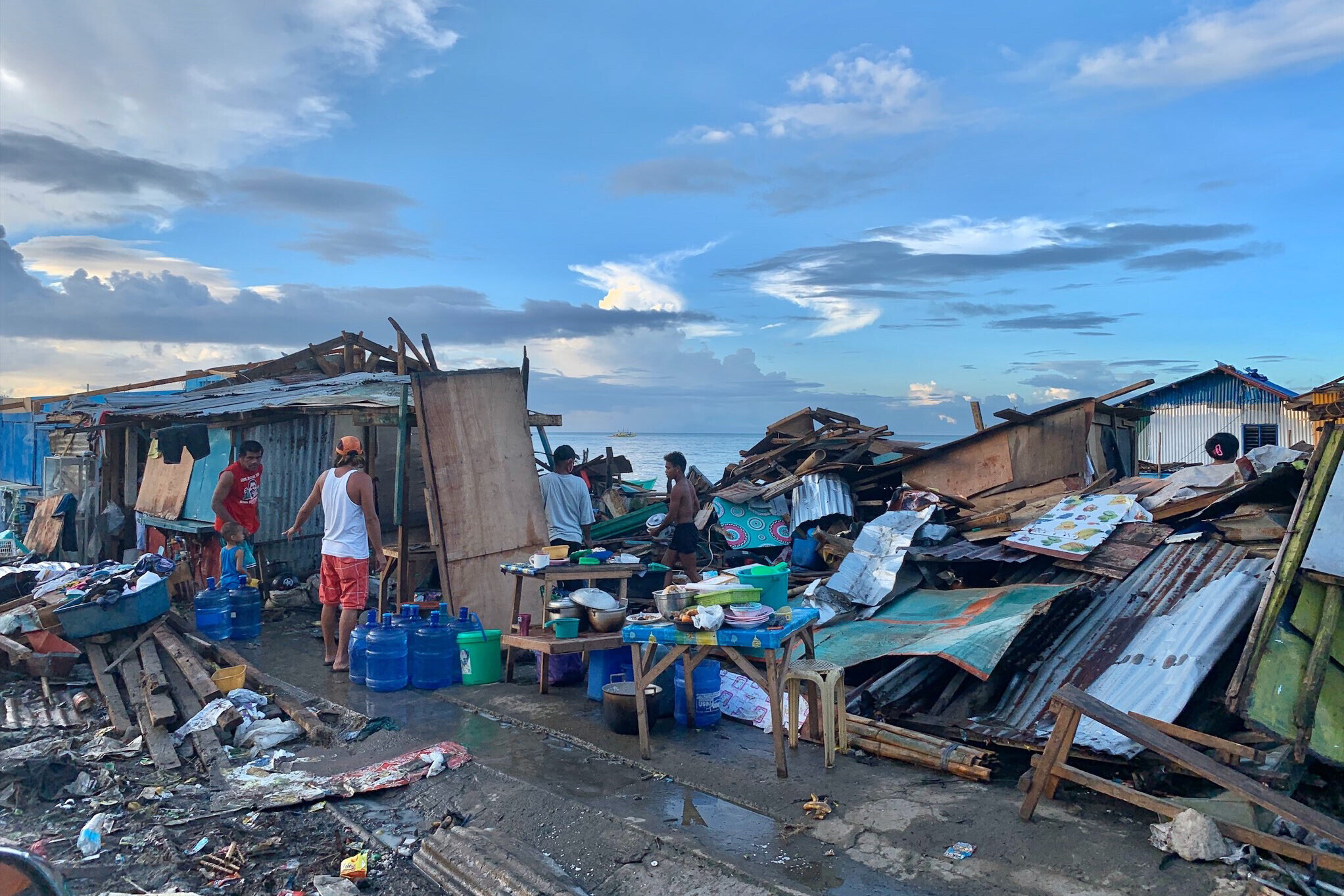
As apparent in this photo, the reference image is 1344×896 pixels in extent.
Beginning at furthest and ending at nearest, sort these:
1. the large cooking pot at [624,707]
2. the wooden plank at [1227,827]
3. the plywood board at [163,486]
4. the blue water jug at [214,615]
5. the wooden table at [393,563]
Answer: the plywood board at [163,486] < the blue water jug at [214,615] < the wooden table at [393,563] < the large cooking pot at [624,707] < the wooden plank at [1227,827]

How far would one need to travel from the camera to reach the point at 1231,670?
6.24 m

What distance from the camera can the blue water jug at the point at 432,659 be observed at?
8000 millimetres

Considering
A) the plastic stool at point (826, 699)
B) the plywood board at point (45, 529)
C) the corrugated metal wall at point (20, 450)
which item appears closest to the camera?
the plastic stool at point (826, 699)

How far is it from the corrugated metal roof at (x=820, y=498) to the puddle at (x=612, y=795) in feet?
20.7

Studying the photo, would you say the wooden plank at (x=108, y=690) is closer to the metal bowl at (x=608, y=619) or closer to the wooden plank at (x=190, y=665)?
the wooden plank at (x=190, y=665)

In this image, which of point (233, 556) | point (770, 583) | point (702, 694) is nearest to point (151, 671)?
point (233, 556)

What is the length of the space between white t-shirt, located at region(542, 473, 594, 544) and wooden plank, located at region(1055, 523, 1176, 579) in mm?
5207

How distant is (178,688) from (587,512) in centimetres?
469

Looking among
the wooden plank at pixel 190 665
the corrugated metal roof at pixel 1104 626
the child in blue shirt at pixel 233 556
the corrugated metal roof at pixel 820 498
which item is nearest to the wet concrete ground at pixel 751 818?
the corrugated metal roof at pixel 1104 626

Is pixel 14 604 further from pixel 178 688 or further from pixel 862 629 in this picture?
pixel 862 629

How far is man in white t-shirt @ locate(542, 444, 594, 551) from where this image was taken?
1054 centimetres

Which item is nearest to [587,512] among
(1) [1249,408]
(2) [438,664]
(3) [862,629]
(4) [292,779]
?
(2) [438,664]

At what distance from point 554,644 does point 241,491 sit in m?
6.18

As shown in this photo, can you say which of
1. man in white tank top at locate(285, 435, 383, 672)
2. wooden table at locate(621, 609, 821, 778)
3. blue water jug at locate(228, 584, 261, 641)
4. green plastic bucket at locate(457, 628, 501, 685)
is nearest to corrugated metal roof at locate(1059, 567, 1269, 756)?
wooden table at locate(621, 609, 821, 778)
